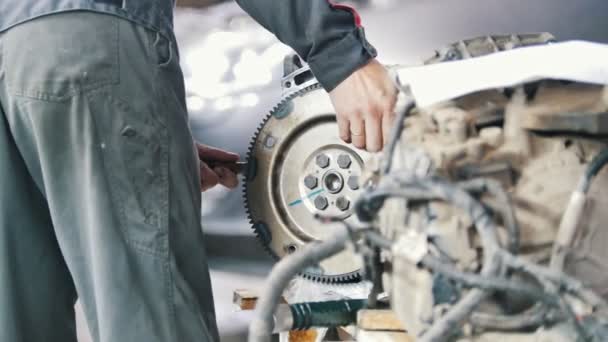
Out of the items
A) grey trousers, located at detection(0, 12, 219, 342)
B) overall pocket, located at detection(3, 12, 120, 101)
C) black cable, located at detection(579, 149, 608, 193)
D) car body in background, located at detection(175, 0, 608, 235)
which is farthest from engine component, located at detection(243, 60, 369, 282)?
black cable, located at detection(579, 149, 608, 193)

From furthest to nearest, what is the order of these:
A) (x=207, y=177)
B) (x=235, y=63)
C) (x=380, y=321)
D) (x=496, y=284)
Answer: (x=235, y=63), (x=207, y=177), (x=380, y=321), (x=496, y=284)

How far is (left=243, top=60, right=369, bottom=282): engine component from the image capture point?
1229 millimetres

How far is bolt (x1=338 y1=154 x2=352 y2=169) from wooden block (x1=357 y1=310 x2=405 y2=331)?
1.76ft

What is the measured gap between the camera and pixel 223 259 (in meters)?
1.63

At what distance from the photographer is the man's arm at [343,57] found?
891 mm

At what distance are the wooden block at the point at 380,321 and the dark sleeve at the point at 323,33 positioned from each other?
373 mm

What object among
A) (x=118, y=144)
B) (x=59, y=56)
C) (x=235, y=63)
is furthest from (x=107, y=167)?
(x=235, y=63)

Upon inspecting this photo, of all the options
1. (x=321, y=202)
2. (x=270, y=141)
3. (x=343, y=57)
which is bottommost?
(x=321, y=202)

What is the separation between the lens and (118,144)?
824 mm

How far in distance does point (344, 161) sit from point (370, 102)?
0.35 meters

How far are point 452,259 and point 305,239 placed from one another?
78cm

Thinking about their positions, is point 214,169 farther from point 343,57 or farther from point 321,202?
point 343,57

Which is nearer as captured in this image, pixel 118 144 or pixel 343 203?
pixel 118 144

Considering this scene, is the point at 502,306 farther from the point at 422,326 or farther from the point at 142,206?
the point at 142,206
